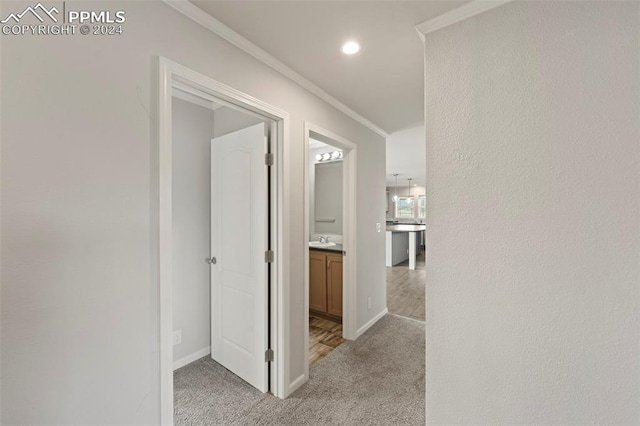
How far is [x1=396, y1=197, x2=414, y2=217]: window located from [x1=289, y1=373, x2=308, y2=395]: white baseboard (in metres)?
11.2

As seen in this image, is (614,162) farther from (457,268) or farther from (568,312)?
(457,268)

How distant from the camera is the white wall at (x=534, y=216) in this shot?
1036 millimetres

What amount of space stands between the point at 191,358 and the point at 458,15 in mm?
3187

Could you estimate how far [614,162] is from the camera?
104cm

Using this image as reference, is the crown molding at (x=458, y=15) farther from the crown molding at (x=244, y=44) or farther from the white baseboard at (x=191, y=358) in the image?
the white baseboard at (x=191, y=358)

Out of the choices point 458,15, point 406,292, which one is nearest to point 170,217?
A: point 458,15

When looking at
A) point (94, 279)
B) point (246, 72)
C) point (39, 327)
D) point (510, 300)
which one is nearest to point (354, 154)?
point (246, 72)

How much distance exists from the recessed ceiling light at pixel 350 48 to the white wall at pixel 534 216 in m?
0.45

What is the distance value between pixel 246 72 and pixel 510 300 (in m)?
1.92

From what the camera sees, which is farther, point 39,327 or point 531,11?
point 531,11

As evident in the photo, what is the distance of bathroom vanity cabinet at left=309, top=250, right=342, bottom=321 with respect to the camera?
3.30 m

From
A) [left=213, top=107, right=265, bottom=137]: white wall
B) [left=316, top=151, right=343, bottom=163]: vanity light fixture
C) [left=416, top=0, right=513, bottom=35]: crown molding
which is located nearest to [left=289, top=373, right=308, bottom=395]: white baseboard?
[left=213, top=107, right=265, bottom=137]: white wall

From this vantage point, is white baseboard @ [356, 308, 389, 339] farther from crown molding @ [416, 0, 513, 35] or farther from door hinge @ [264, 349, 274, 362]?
crown molding @ [416, 0, 513, 35]

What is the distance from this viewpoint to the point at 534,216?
1184 mm
